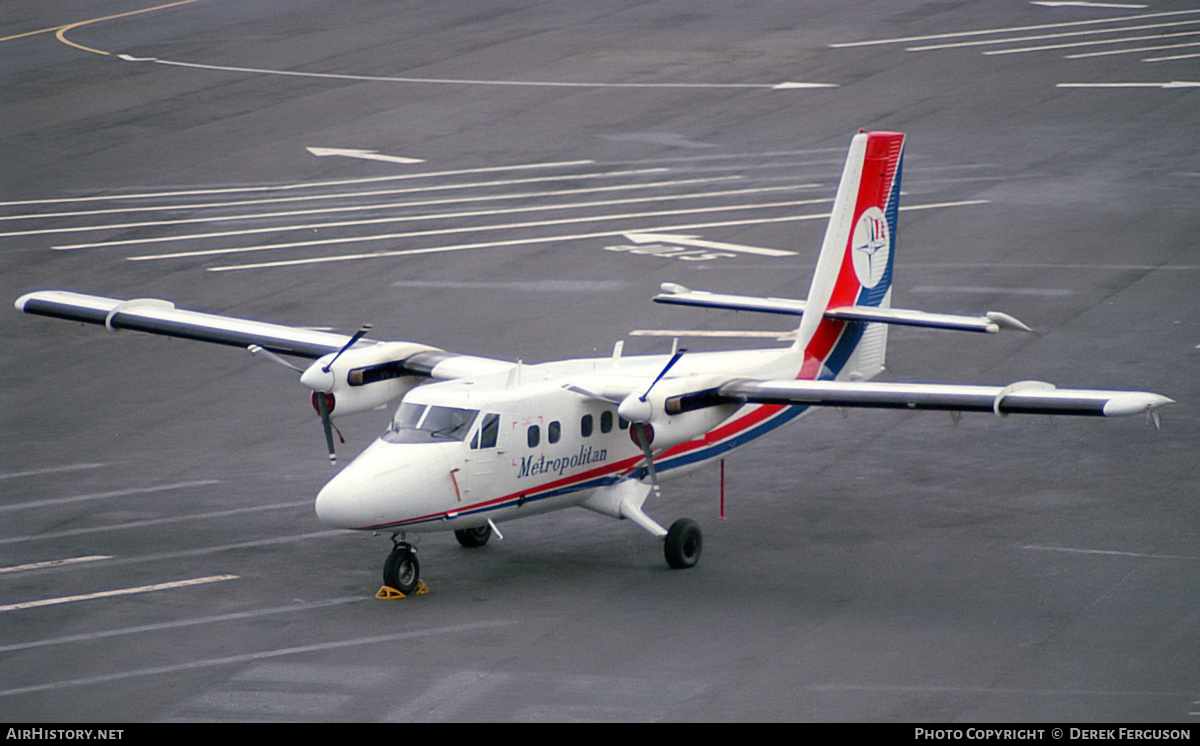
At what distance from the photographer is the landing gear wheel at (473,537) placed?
80.3 ft

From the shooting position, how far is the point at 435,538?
993 inches

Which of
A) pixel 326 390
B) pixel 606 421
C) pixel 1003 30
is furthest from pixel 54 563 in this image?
pixel 1003 30

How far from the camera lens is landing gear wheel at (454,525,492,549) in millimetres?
24484

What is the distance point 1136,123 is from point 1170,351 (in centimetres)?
2116

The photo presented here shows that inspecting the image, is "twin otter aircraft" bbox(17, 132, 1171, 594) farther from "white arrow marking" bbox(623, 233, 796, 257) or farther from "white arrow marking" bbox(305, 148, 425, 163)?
"white arrow marking" bbox(305, 148, 425, 163)

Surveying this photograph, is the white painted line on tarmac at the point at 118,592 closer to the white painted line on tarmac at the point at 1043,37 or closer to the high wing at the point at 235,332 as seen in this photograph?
the high wing at the point at 235,332

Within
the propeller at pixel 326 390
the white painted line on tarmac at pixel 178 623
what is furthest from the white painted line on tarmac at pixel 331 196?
the white painted line on tarmac at pixel 178 623

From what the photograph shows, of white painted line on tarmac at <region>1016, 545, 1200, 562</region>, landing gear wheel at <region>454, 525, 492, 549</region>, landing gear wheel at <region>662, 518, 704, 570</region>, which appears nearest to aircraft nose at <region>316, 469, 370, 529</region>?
landing gear wheel at <region>454, 525, 492, 549</region>

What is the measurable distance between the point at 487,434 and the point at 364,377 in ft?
9.55

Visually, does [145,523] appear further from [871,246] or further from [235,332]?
[871,246]

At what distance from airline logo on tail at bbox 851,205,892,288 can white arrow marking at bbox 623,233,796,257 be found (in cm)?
1360

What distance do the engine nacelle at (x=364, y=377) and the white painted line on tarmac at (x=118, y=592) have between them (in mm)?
3002

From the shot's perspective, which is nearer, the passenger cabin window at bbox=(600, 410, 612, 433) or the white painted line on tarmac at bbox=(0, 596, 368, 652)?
the white painted line on tarmac at bbox=(0, 596, 368, 652)

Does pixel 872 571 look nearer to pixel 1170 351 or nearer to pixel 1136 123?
pixel 1170 351
